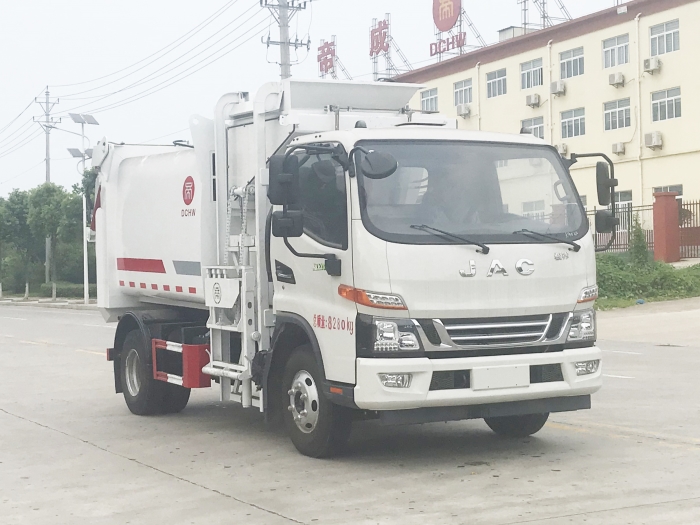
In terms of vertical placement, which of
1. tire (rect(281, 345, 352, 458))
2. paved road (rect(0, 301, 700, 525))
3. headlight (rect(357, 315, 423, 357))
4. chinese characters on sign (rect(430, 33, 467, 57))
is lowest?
paved road (rect(0, 301, 700, 525))

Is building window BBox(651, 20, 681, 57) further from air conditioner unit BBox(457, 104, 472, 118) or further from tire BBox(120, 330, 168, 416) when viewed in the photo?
tire BBox(120, 330, 168, 416)

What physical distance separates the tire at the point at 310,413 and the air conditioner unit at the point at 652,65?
109 ft

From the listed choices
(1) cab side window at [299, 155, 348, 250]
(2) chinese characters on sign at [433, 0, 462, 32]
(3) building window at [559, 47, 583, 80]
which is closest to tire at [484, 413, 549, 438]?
(1) cab side window at [299, 155, 348, 250]

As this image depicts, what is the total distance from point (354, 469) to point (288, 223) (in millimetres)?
1833

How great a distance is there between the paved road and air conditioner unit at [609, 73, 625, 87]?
29.9 m

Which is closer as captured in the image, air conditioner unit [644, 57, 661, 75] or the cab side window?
the cab side window

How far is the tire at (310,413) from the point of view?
26.3 ft

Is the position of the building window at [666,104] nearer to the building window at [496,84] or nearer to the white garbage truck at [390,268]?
the building window at [496,84]

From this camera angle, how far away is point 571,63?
143 ft

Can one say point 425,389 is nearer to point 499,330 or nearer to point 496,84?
point 499,330

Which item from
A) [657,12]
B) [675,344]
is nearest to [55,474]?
[675,344]

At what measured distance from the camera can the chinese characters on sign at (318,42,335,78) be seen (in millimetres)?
57719

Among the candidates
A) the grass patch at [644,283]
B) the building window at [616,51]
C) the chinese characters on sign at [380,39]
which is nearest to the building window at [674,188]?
the building window at [616,51]

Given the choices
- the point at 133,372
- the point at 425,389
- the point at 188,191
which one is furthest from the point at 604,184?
the point at 133,372
